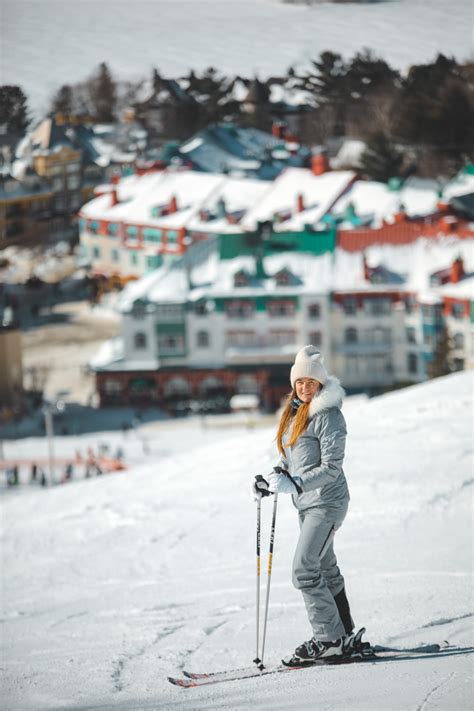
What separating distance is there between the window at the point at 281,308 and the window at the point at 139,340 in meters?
3.02

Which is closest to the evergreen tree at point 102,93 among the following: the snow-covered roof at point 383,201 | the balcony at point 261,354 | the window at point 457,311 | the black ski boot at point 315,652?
the balcony at point 261,354

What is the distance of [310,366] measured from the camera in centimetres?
470

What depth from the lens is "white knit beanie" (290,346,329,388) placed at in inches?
185

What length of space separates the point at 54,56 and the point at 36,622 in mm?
5707

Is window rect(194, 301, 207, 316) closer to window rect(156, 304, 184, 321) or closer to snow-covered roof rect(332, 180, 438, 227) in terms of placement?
window rect(156, 304, 184, 321)

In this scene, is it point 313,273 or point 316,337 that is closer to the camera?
point 316,337

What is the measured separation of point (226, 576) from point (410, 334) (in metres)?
23.4

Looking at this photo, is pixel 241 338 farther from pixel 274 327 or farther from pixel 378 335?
pixel 378 335

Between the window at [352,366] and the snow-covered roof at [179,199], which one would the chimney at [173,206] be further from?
the window at [352,366]

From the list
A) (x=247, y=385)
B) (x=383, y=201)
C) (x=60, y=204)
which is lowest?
(x=247, y=385)

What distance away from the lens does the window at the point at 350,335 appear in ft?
98.8

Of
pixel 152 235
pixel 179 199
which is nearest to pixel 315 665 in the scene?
pixel 152 235

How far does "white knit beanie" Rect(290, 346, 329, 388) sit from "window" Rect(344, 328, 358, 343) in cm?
2545

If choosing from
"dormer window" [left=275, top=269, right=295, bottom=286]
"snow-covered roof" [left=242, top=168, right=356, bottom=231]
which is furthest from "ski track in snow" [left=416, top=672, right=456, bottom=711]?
"snow-covered roof" [left=242, top=168, right=356, bottom=231]
